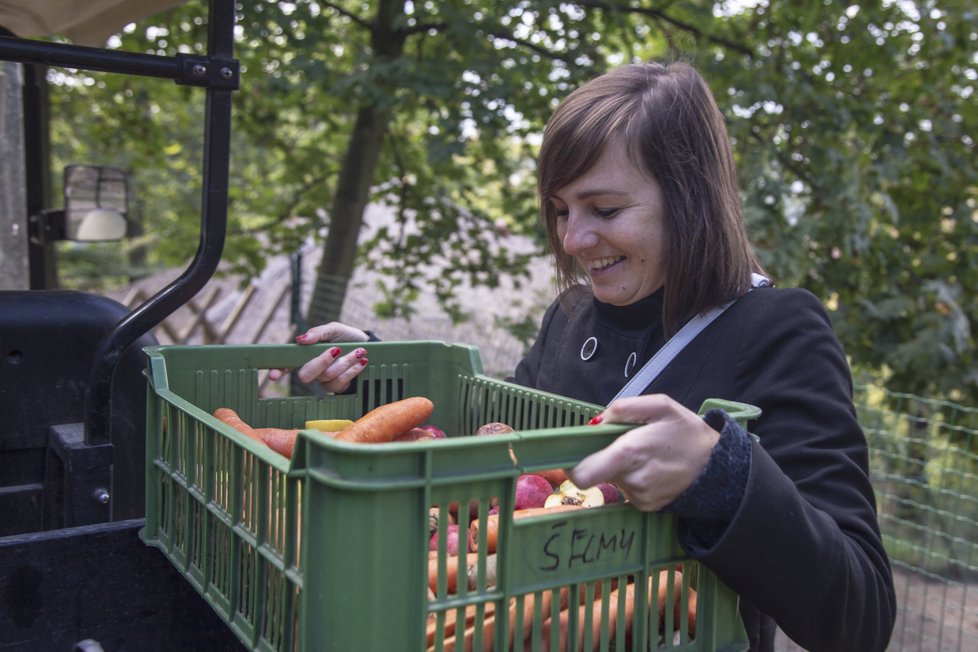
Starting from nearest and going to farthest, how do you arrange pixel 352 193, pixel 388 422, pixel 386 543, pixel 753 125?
1. pixel 386 543
2. pixel 388 422
3. pixel 753 125
4. pixel 352 193

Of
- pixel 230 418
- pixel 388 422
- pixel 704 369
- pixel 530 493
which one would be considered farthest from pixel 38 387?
Result: pixel 704 369

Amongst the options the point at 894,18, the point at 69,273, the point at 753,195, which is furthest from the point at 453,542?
the point at 69,273

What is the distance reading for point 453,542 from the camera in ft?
4.08

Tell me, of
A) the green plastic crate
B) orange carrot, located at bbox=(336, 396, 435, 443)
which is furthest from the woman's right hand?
the green plastic crate

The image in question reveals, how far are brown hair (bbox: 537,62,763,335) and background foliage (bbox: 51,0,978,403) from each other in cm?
308

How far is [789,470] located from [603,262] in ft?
1.68

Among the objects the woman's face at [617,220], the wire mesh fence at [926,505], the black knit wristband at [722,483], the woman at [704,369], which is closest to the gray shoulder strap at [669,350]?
the woman at [704,369]

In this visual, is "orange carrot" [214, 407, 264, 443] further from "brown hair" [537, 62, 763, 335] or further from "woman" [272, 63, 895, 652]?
"brown hair" [537, 62, 763, 335]

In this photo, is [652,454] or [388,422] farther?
[388,422]

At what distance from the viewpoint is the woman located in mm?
1096

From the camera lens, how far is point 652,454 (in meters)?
1.04

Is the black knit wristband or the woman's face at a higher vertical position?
the woman's face

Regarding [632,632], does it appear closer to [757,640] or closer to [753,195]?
[757,640]

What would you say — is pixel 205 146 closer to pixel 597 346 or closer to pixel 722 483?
pixel 597 346
